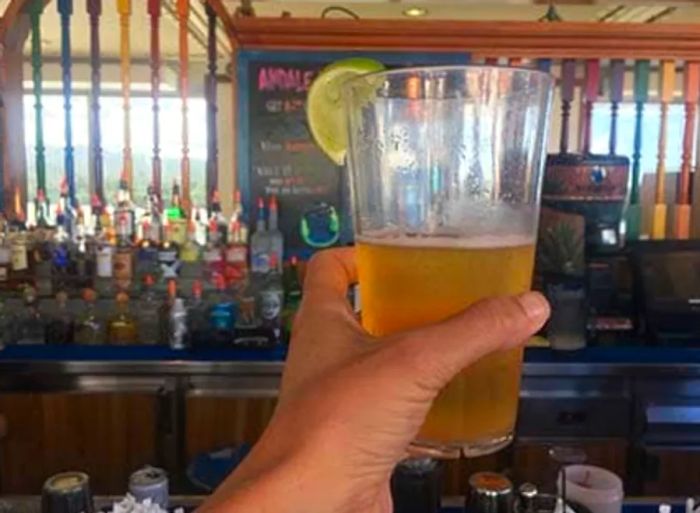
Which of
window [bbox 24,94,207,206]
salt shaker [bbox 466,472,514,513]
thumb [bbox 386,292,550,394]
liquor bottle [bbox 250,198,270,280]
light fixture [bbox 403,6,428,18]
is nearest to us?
thumb [bbox 386,292,550,394]

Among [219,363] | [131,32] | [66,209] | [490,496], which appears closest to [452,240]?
[490,496]

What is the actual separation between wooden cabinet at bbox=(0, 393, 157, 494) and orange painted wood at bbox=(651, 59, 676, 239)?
214 centimetres

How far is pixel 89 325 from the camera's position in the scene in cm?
289

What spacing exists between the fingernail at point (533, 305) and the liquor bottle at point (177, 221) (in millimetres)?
2634

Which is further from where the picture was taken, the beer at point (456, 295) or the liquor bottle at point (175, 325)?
the liquor bottle at point (175, 325)

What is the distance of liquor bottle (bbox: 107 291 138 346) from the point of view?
9.43 ft

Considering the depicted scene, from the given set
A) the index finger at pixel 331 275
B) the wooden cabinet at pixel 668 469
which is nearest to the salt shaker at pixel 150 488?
the index finger at pixel 331 275

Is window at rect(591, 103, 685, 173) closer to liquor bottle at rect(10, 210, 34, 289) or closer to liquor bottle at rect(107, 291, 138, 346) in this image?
liquor bottle at rect(107, 291, 138, 346)

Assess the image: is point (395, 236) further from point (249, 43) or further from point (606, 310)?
point (249, 43)

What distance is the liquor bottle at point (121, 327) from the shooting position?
2.88 meters

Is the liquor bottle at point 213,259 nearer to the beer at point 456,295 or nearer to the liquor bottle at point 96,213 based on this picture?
the liquor bottle at point 96,213

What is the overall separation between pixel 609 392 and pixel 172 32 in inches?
215

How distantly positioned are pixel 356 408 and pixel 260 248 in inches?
102

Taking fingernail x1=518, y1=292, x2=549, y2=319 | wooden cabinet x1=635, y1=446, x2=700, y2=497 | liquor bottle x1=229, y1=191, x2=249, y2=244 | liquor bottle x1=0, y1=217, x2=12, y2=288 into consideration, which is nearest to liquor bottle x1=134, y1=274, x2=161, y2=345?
liquor bottle x1=229, y1=191, x2=249, y2=244
